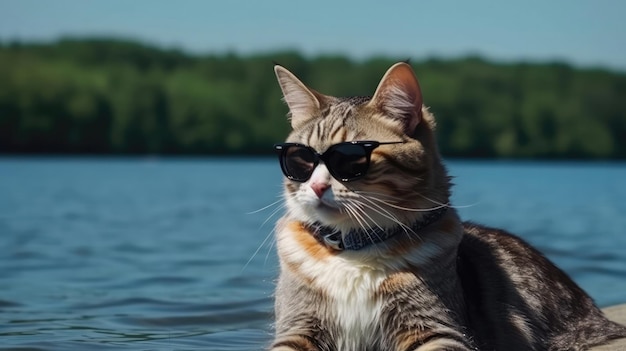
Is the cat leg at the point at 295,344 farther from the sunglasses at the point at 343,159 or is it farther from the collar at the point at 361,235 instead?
the sunglasses at the point at 343,159

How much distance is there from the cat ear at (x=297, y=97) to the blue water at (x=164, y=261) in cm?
45

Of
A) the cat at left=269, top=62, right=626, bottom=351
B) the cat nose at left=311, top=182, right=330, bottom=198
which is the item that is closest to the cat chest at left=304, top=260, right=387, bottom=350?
the cat at left=269, top=62, right=626, bottom=351

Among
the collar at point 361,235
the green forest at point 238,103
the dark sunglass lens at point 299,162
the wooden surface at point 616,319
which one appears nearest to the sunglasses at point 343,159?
the dark sunglass lens at point 299,162

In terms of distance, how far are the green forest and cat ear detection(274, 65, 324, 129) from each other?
56.6m

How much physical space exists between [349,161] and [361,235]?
0.41m

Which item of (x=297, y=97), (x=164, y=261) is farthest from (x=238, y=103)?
(x=297, y=97)

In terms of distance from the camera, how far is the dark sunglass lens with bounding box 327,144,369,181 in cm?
515

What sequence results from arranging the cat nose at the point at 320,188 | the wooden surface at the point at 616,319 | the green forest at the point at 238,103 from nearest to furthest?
the cat nose at the point at 320,188 → the wooden surface at the point at 616,319 → the green forest at the point at 238,103

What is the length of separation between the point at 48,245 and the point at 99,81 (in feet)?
234

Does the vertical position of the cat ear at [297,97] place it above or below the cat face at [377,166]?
above

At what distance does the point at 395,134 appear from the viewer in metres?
5.31

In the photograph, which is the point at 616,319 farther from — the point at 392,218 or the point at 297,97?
the point at 297,97

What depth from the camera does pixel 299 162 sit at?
5.33 meters

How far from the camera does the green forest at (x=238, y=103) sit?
69250 mm
